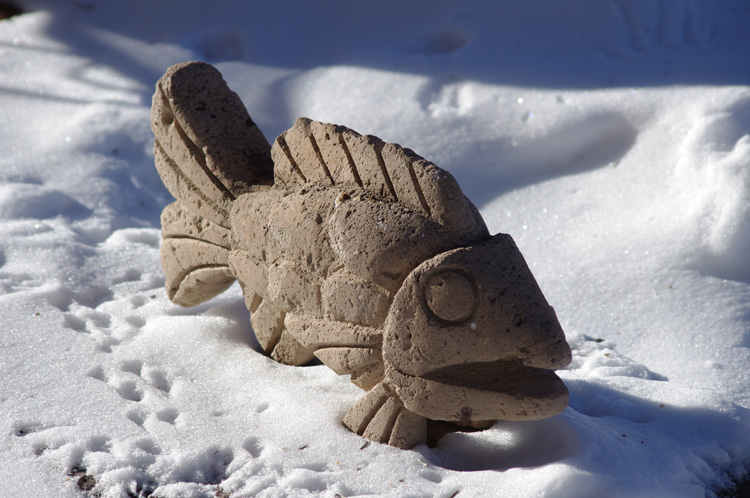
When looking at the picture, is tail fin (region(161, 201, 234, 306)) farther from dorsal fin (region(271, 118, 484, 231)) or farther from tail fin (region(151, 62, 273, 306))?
dorsal fin (region(271, 118, 484, 231))

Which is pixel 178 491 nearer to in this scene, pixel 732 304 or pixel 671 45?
pixel 732 304

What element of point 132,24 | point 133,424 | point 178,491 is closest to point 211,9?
point 132,24

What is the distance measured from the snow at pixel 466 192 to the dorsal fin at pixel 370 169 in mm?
684

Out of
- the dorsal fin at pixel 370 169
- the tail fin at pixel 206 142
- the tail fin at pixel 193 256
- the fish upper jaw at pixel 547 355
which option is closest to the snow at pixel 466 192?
the tail fin at pixel 193 256

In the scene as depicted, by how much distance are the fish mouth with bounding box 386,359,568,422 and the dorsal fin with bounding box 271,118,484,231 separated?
411 millimetres

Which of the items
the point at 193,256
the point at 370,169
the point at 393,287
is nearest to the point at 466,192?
the point at 193,256

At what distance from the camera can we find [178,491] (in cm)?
195

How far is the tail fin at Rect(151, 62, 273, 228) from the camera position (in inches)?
103

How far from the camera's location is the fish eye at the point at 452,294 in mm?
1923

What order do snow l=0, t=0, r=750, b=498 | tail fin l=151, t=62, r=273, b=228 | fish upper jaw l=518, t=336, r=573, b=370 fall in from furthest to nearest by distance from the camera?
tail fin l=151, t=62, r=273, b=228 → snow l=0, t=0, r=750, b=498 → fish upper jaw l=518, t=336, r=573, b=370

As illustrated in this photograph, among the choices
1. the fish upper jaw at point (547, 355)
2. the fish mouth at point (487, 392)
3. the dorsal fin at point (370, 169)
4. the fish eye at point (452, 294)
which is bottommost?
the fish mouth at point (487, 392)

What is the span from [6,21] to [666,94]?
4315mm

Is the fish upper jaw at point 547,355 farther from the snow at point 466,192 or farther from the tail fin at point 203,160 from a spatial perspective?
the tail fin at point 203,160

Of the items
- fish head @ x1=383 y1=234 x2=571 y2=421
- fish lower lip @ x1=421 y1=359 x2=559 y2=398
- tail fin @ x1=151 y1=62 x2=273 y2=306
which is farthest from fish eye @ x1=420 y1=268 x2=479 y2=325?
tail fin @ x1=151 y1=62 x2=273 y2=306
